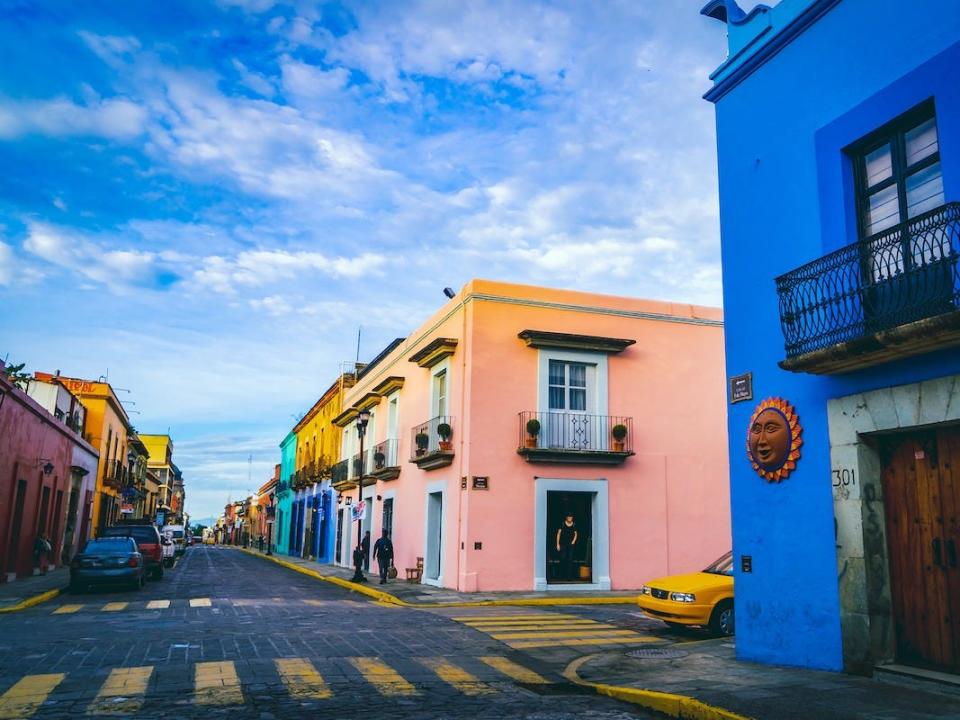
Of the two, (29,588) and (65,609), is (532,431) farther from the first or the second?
(29,588)

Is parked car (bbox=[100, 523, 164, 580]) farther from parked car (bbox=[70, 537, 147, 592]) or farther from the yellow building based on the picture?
the yellow building

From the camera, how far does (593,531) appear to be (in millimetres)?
20797

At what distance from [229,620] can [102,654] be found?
11.8 ft

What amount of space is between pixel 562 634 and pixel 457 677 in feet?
14.3

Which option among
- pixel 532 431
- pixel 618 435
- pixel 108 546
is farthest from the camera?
pixel 618 435

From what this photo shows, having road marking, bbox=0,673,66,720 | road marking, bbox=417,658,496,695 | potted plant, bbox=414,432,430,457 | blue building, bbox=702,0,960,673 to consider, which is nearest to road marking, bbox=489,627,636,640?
road marking, bbox=417,658,496,695

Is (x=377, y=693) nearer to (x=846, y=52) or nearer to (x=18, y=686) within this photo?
(x=18, y=686)

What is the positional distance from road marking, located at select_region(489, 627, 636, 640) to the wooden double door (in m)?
5.36

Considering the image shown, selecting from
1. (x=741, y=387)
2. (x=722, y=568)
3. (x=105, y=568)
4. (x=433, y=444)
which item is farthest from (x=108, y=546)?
(x=741, y=387)

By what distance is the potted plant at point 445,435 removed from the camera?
816 inches

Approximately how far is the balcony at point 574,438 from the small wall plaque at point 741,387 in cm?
1035

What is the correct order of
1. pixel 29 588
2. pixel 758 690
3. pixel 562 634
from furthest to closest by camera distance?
1. pixel 29 588
2. pixel 562 634
3. pixel 758 690

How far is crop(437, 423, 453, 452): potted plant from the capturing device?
20.7m

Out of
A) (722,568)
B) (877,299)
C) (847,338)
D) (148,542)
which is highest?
(877,299)
